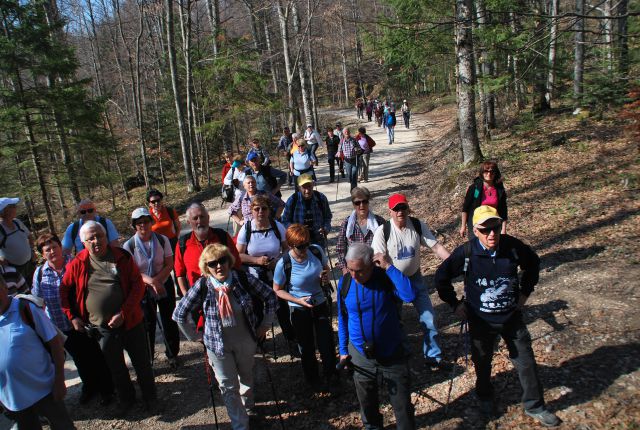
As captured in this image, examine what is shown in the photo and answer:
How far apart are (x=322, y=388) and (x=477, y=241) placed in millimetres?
2271

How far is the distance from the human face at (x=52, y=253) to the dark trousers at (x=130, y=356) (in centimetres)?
98

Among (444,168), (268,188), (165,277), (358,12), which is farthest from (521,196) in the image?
(358,12)

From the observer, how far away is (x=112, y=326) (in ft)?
13.2

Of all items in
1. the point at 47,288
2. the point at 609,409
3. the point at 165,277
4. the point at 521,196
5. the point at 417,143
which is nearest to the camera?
the point at 609,409

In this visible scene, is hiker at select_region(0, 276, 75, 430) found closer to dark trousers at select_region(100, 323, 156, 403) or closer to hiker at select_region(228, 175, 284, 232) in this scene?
dark trousers at select_region(100, 323, 156, 403)

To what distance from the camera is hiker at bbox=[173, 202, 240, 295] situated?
4562 millimetres

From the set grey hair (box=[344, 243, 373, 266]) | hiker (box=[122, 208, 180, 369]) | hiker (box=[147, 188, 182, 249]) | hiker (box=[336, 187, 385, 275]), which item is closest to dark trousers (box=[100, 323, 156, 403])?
hiker (box=[122, 208, 180, 369])

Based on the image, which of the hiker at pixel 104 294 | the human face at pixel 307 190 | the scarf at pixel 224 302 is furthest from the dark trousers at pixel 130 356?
the human face at pixel 307 190

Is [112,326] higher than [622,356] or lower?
higher

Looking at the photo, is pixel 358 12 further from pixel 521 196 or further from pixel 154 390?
pixel 154 390

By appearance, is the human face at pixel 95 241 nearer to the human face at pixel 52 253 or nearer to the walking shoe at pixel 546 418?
the human face at pixel 52 253

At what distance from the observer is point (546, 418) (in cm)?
345

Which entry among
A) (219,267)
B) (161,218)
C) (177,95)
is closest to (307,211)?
(161,218)

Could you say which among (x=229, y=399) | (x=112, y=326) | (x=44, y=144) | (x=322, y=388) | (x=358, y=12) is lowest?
(x=322, y=388)
